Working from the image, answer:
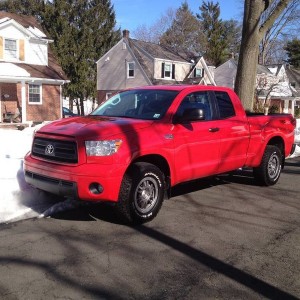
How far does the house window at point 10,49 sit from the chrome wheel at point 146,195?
23711 mm

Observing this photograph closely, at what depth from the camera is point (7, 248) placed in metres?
4.54

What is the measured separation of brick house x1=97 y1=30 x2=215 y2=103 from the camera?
39.8 meters

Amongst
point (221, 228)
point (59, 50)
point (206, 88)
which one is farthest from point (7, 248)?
point (59, 50)

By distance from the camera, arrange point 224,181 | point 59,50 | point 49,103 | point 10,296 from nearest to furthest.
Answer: point 10,296 < point 224,181 < point 49,103 < point 59,50

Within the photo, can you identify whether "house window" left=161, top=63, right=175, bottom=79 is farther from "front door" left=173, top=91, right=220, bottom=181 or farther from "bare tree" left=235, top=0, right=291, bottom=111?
"front door" left=173, top=91, right=220, bottom=181

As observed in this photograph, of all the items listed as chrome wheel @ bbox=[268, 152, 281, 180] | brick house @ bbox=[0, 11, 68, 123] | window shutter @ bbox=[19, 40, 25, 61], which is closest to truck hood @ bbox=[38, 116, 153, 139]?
chrome wheel @ bbox=[268, 152, 281, 180]

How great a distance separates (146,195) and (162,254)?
1.18 meters

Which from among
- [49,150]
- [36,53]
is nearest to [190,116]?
[49,150]

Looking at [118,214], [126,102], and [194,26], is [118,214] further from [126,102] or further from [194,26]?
[194,26]

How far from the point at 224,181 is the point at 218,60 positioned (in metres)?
55.6

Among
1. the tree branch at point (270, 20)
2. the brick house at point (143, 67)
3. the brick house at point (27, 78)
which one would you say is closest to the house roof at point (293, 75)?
the brick house at point (143, 67)

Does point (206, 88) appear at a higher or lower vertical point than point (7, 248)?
higher

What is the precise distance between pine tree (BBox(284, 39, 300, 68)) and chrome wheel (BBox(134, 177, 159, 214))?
69552 millimetres

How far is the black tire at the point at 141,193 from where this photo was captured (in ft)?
17.0
